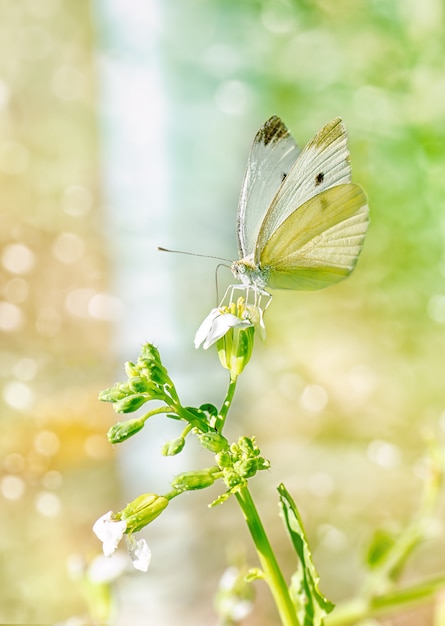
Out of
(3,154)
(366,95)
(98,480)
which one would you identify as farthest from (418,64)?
(98,480)

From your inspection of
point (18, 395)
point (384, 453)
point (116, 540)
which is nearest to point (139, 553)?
point (116, 540)

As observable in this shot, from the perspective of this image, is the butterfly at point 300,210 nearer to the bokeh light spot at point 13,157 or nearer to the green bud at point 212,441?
the green bud at point 212,441

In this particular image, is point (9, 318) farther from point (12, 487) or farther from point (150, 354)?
point (150, 354)

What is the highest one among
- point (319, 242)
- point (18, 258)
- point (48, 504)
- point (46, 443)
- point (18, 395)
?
point (18, 258)

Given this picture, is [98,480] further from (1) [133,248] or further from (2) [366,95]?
(2) [366,95]

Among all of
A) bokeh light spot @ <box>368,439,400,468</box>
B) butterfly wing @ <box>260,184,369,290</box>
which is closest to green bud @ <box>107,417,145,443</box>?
butterfly wing @ <box>260,184,369,290</box>

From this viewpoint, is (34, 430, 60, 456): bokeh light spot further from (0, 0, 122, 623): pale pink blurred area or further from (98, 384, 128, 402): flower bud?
(98, 384, 128, 402): flower bud

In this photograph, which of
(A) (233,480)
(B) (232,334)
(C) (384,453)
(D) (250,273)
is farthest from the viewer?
(C) (384,453)
